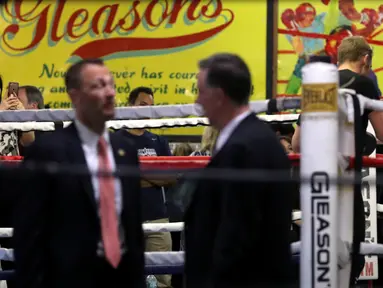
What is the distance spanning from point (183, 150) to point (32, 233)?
5.22 m

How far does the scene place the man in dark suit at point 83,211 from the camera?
3959 mm

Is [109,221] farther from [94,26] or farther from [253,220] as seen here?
[94,26]

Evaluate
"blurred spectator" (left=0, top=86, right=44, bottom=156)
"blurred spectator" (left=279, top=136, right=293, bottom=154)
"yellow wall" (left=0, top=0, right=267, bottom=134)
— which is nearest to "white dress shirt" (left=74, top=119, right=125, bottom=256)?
"blurred spectator" (left=0, top=86, right=44, bottom=156)

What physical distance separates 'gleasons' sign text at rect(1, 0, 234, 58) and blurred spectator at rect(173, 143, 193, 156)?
1.11 meters

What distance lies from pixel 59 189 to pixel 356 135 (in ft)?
5.13

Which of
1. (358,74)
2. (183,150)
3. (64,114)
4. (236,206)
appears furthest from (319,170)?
(183,150)

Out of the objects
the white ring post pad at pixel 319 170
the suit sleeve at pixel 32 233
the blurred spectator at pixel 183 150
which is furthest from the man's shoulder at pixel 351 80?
the blurred spectator at pixel 183 150

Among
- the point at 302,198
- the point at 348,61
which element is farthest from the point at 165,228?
the point at 302,198

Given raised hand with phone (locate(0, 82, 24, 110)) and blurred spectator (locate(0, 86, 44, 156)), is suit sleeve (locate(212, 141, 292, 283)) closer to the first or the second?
blurred spectator (locate(0, 86, 44, 156))

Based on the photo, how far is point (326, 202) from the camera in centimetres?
451

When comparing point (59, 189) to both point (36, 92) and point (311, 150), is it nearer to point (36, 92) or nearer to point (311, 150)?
point (311, 150)

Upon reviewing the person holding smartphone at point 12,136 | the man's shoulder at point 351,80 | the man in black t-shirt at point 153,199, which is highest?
the man's shoulder at point 351,80

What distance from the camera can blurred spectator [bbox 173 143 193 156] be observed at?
29.9 feet

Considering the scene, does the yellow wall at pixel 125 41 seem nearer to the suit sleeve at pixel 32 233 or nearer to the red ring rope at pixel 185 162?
the red ring rope at pixel 185 162
